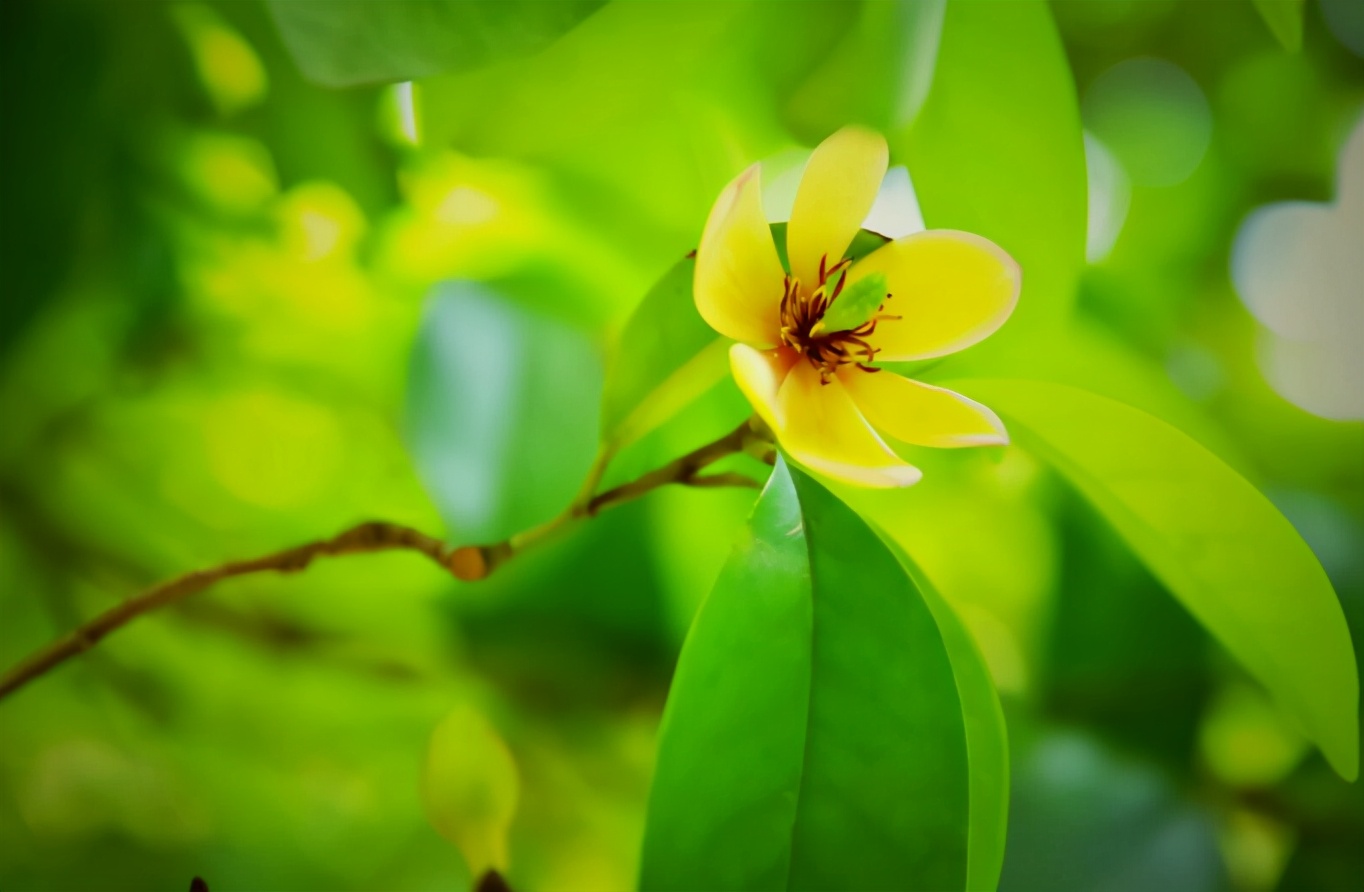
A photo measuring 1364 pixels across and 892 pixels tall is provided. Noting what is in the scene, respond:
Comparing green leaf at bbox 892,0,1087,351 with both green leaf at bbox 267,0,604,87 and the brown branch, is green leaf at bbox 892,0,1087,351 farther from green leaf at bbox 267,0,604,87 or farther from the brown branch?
the brown branch

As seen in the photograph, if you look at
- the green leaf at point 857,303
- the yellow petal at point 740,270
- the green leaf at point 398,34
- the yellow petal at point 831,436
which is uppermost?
the green leaf at point 398,34

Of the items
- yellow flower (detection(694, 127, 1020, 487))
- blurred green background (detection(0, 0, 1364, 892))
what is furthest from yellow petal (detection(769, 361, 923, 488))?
blurred green background (detection(0, 0, 1364, 892))

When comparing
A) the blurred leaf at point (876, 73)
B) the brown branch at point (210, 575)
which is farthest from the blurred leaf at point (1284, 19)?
the brown branch at point (210, 575)

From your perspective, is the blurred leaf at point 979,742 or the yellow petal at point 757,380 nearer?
the yellow petal at point 757,380

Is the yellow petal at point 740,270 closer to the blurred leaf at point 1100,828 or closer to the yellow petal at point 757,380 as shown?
the yellow petal at point 757,380

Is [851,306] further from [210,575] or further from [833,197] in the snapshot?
[210,575]
